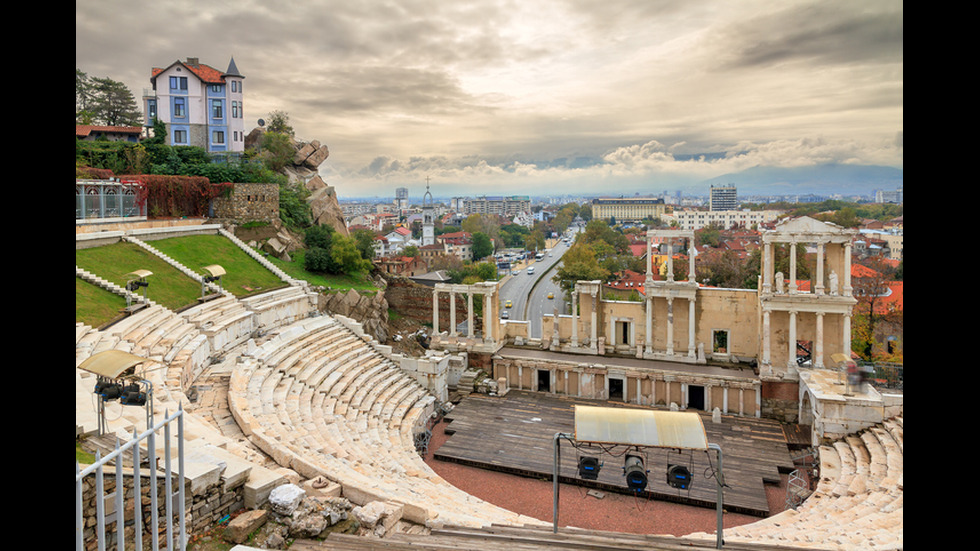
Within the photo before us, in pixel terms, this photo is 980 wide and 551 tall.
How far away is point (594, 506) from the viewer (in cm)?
1666

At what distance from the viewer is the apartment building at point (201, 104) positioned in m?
44.7

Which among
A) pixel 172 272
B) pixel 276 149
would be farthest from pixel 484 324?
pixel 276 149

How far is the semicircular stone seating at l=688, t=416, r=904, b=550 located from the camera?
11.2 meters

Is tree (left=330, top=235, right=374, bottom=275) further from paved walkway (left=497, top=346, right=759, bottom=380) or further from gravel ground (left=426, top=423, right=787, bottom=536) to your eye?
gravel ground (left=426, top=423, right=787, bottom=536)

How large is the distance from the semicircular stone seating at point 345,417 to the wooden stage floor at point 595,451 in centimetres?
220

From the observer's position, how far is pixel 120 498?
488cm

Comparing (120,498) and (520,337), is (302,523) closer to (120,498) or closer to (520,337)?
(120,498)

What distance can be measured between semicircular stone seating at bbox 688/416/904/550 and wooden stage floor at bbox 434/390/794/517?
148 cm

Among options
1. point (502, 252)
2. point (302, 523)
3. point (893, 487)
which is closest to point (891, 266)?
A: point (893, 487)

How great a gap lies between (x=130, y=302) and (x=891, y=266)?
48.5m

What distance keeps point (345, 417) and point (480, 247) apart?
305ft

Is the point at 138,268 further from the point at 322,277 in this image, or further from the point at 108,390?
the point at 108,390

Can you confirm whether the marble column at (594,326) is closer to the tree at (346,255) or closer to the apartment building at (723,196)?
the tree at (346,255)

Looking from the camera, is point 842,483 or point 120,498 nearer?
point 120,498
